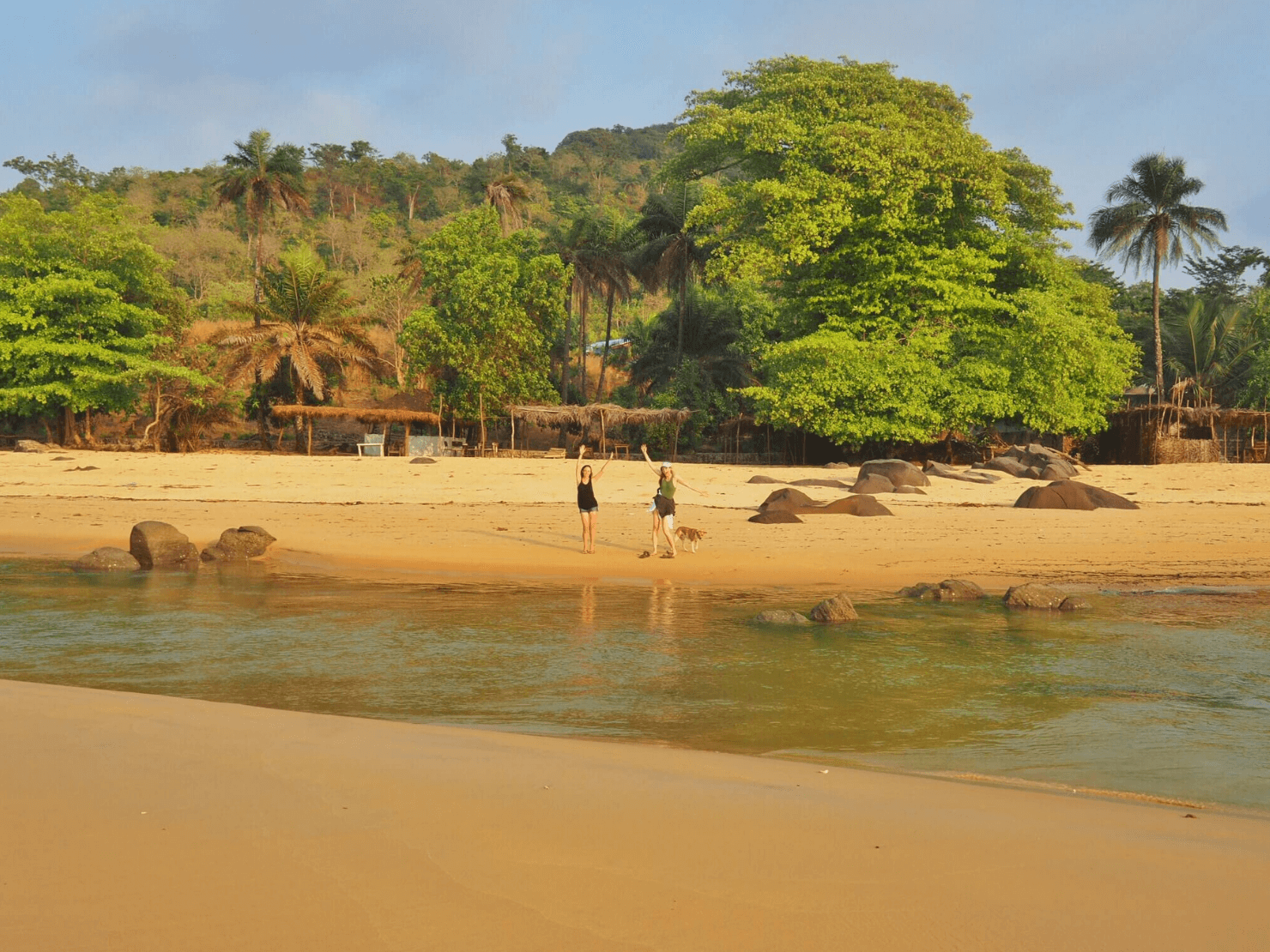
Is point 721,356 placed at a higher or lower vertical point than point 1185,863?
higher

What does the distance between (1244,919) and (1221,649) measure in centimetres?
651

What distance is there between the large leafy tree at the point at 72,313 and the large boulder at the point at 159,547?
2030cm

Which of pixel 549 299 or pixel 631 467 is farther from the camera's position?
pixel 549 299

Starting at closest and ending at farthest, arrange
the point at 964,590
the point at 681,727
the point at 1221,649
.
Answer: the point at 681,727
the point at 1221,649
the point at 964,590

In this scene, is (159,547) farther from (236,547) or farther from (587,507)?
(587,507)

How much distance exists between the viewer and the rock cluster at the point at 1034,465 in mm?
23391

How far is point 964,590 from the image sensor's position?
36.8 feet

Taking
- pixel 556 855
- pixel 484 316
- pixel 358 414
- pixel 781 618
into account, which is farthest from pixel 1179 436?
pixel 556 855

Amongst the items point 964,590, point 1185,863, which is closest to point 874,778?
point 1185,863

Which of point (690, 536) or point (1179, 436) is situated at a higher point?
point (1179, 436)

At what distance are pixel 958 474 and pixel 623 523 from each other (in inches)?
355

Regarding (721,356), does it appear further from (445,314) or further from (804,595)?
(804,595)

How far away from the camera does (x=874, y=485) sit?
20703mm

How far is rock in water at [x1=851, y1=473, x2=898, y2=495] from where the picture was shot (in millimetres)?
20562
